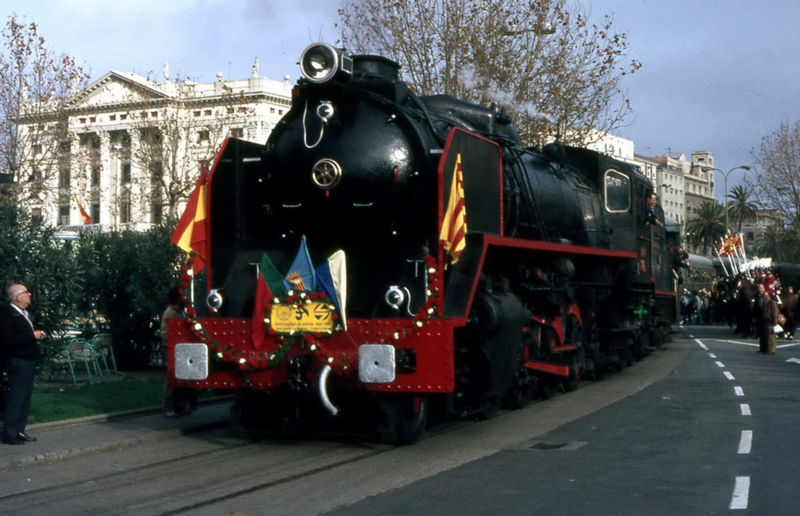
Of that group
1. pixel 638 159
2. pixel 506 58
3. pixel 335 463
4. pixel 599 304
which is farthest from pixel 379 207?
pixel 638 159

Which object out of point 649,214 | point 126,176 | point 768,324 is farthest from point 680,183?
point 649,214

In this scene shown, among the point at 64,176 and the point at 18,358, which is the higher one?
the point at 64,176

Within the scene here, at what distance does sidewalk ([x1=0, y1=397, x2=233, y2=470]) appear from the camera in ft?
30.6

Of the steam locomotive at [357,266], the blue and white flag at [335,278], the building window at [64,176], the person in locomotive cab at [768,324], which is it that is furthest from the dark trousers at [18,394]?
the building window at [64,176]

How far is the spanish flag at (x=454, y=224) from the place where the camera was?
Answer: 921 centimetres

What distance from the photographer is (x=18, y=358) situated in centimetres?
1008

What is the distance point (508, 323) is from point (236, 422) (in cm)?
304

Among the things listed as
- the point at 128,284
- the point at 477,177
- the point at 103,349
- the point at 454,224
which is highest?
the point at 477,177

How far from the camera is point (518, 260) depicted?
456 inches

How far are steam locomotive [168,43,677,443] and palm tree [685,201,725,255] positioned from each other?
96.1 metres

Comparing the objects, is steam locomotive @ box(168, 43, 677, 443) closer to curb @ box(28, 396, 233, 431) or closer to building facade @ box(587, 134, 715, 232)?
curb @ box(28, 396, 233, 431)

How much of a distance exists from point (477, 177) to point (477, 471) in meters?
3.15

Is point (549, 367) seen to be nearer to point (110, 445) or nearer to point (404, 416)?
point (404, 416)

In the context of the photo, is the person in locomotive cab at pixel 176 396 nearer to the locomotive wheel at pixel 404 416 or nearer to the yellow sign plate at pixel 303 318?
the yellow sign plate at pixel 303 318
